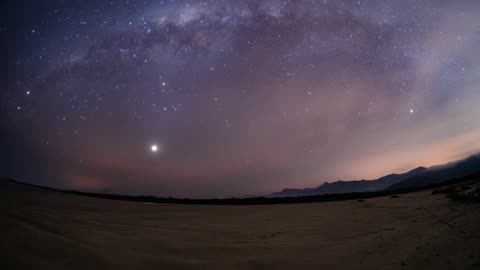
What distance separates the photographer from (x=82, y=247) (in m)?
2.78

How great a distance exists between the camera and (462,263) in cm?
270

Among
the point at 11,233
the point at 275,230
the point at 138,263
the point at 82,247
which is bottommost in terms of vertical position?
the point at 275,230

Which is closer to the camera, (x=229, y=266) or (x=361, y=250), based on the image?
(x=229, y=266)

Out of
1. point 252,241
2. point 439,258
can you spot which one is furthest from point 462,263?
point 252,241

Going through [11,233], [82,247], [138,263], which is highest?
[11,233]

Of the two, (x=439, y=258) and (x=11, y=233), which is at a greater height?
(x=11, y=233)

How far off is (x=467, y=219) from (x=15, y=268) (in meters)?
6.25

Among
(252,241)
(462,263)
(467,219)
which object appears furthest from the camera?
(252,241)

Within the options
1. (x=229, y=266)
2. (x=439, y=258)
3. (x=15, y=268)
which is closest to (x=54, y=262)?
(x=15, y=268)

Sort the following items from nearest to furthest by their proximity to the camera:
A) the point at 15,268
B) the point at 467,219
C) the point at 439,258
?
the point at 15,268
the point at 439,258
the point at 467,219

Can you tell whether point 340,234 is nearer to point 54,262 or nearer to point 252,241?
point 252,241

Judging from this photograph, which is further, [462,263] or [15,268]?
[462,263]

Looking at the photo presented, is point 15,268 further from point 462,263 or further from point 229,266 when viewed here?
point 462,263

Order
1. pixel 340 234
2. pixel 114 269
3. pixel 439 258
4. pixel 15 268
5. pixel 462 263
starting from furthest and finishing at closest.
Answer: pixel 340 234, pixel 439 258, pixel 462 263, pixel 114 269, pixel 15 268
